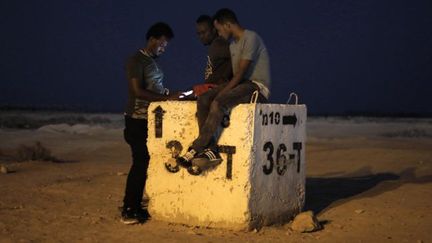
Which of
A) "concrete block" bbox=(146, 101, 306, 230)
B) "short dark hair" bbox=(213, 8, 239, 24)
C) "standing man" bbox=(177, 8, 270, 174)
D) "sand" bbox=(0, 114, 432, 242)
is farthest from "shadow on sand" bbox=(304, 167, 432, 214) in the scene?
"short dark hair" bbox=(213, 8, 239, 24)

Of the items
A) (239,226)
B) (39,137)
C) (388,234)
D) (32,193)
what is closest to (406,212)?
(388,234)

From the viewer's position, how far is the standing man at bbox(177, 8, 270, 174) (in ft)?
20.2

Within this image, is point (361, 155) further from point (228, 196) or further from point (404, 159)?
point (228, 196)

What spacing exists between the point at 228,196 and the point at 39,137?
1929 centimetres

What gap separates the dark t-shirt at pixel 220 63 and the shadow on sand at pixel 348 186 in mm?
2428

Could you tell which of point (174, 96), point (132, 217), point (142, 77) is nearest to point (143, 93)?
point (142, 77)

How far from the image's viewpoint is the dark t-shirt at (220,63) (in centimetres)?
679

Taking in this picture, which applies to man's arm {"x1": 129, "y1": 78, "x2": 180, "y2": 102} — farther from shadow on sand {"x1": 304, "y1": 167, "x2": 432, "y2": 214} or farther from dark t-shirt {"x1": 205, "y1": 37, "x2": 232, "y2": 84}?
shadow on sand {"x1": 304, "y1": 167, "x2": 432, "y2": 214}

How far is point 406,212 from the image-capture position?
772cm

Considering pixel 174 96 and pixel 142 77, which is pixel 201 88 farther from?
pixel 142 77

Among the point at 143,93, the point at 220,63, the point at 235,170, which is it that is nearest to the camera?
the point at 235,170

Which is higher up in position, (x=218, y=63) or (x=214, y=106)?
(x=218, y=63)

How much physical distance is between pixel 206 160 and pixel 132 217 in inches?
54.0

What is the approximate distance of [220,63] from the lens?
269 inches
